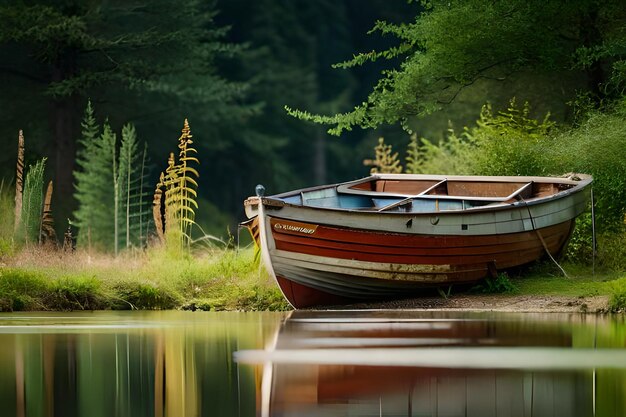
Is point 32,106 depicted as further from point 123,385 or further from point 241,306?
point 123,385

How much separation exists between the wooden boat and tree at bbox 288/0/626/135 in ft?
16.7

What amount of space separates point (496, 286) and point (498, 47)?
7189 millimetres

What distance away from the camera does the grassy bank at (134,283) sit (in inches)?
800

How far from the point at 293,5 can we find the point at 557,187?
3744 centimetres

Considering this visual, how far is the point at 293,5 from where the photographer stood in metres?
59.6

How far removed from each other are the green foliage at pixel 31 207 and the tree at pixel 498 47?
20.5 ft

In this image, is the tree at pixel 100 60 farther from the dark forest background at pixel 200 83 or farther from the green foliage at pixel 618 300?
the green foliage at pixel 618 300

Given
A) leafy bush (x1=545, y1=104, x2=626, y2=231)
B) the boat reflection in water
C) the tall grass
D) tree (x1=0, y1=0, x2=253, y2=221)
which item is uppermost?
tree (x1=0, y1=0, x2=253, y2=221)

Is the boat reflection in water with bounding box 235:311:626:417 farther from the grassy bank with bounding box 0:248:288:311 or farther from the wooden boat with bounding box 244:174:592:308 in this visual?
the grassy bank with bounding box 0:248:288:311

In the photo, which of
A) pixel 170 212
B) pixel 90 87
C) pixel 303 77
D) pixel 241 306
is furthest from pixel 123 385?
pixel 303 77

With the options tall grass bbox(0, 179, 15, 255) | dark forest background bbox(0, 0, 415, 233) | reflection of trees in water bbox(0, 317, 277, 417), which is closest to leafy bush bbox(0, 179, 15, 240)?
tall grass bbox(0, 179, 15, 255)

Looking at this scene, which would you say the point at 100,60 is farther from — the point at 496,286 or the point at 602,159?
the point at 496,286

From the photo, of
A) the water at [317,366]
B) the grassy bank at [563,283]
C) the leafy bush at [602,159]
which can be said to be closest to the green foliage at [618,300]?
the grassy bank at [563,283]

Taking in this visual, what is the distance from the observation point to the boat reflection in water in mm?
10273
